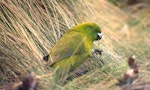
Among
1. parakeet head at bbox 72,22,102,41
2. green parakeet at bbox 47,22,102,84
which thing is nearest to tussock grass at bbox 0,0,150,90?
green parakeet at bbox 47,22,102,84

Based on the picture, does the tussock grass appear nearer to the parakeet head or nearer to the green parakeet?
the green parakeet

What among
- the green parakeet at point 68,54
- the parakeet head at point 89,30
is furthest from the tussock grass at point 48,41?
the parakeet head at point 89,30

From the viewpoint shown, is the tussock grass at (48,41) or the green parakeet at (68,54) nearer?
the green parakeet at (68,54)

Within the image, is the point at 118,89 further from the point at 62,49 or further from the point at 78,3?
the point at 78,3

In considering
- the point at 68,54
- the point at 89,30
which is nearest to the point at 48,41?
the point at 89,30

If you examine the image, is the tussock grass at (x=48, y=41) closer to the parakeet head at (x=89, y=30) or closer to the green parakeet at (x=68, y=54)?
the green parakeet at (x=68, y=54)

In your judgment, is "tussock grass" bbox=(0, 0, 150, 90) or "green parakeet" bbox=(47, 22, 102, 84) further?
"tussock grass" bbox=(0, 0, 150, 90)

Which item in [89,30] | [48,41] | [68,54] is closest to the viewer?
[68,54]

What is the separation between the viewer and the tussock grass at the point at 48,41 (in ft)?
9.92

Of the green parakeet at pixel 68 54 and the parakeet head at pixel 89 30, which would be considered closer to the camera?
the green parakeet at pixel 68 54

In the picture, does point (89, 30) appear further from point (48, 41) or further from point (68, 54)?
point (48, 41)

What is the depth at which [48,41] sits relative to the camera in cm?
339

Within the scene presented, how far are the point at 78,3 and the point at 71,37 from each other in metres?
1.07

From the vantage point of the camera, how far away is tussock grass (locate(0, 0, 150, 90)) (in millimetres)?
3023
